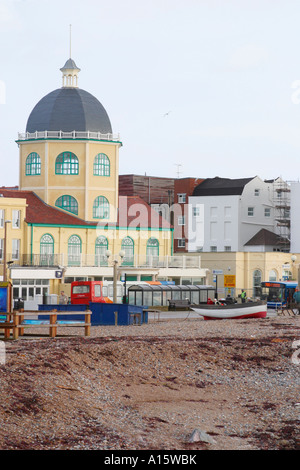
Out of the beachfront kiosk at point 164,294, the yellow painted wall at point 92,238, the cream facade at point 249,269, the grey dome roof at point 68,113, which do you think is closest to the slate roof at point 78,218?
the yellow painted wall at point 92,238

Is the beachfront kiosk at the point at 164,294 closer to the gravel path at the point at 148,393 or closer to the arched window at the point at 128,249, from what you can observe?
the arched window at the point at 128,249

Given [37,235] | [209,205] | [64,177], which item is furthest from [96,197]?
[209,205]

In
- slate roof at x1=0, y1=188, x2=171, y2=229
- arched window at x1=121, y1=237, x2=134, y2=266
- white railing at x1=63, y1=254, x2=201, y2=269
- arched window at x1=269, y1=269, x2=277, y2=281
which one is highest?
slate roof at x1=0, y1=188, x2=171, y2=229

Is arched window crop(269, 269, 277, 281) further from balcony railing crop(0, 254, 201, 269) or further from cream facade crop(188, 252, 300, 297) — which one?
balcony railing crop(0, 254, 201, 269)

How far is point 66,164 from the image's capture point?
76938 millimetres

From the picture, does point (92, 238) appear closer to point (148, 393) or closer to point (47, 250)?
point (47, 250)

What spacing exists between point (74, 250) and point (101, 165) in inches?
350

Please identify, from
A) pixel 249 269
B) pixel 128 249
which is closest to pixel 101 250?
pixel 128 249

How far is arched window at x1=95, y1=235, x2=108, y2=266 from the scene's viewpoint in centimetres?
7425

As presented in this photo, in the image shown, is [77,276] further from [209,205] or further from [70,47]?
[209,205]

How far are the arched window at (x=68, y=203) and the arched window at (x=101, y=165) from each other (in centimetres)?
320

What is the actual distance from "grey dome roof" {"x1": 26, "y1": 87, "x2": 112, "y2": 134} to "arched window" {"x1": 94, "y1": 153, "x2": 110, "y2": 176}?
7.51ft

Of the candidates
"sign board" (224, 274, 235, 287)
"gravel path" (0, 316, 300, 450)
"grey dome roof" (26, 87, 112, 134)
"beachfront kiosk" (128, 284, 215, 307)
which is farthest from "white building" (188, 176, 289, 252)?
"gravel path" (0, 316, 300, 450)

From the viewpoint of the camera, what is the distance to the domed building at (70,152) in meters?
76.2
